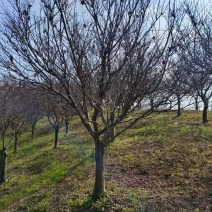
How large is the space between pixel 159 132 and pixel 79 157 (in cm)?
557

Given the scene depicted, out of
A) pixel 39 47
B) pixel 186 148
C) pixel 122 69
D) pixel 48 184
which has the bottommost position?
pixel 48 184

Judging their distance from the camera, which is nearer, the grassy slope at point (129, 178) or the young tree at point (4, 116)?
the grassy slope at point (129, 178)

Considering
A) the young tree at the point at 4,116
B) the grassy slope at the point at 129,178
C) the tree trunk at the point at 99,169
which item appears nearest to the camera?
the grassy slope at the point at 129,178

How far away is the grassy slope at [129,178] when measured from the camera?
5926mm

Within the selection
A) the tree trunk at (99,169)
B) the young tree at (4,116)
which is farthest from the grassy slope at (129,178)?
the young tree at (4,116)

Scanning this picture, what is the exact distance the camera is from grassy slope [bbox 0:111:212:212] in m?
5.93

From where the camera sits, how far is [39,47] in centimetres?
526

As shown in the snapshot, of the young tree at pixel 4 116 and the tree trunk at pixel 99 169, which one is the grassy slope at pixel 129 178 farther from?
the young tree at pixel 4 116

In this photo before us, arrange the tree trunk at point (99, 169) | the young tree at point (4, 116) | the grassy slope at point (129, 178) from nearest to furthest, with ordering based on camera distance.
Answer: the grassy slope at point (129, 178), the tree trunk at point (99, 169), the young tree at point (4, 116)

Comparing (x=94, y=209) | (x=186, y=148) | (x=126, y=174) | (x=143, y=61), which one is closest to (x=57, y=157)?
(x=126, y=174)

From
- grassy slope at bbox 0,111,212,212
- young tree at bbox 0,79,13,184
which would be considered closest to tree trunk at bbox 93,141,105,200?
grassy slope at bbox 0,111,212,212

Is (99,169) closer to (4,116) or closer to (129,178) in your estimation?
(129,178)

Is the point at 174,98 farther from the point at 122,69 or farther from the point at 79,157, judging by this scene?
the point at 79,157

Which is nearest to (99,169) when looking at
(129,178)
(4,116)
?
(129,178)
